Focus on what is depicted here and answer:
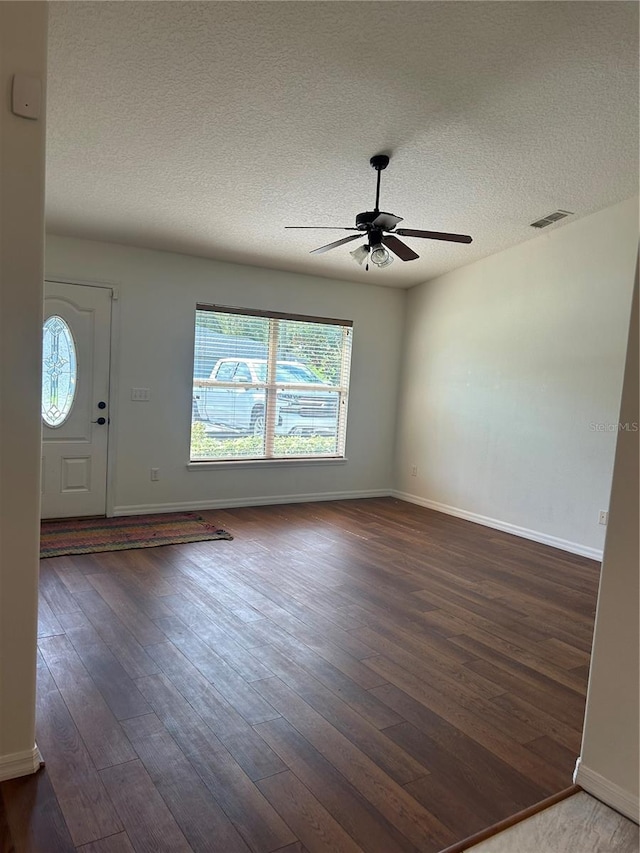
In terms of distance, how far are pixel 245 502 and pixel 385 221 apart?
11.4ft

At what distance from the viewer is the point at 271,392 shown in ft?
19.7

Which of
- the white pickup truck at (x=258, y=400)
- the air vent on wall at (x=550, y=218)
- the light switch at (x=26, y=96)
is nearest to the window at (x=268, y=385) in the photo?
the white pickup truck at (x=258, y=400)

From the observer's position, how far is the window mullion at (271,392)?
19.5 feet

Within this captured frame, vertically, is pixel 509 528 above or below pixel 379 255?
below

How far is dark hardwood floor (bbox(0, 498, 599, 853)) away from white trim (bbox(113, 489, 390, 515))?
110 centimetres

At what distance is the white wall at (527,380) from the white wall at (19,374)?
420 centimetres

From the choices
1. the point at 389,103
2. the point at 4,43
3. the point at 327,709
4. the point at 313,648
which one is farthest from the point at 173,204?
the point at 327,709

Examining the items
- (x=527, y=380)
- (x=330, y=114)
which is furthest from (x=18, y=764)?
(x=527, y=380)

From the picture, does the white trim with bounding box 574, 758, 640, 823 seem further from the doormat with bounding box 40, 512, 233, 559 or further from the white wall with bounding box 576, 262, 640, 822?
the doormat with bounding box 40, 512, 233, 559

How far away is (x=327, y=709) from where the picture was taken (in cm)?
229

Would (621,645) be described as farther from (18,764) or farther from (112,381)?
(112,381)

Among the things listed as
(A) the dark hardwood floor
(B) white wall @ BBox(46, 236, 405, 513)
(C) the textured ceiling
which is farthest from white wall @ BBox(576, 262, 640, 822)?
(B) white wall @ BBox(46, 236, 405, 513)

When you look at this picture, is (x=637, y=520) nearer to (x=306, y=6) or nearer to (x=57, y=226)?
(x=306, y=6)

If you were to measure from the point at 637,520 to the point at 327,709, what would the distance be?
1.38 m
